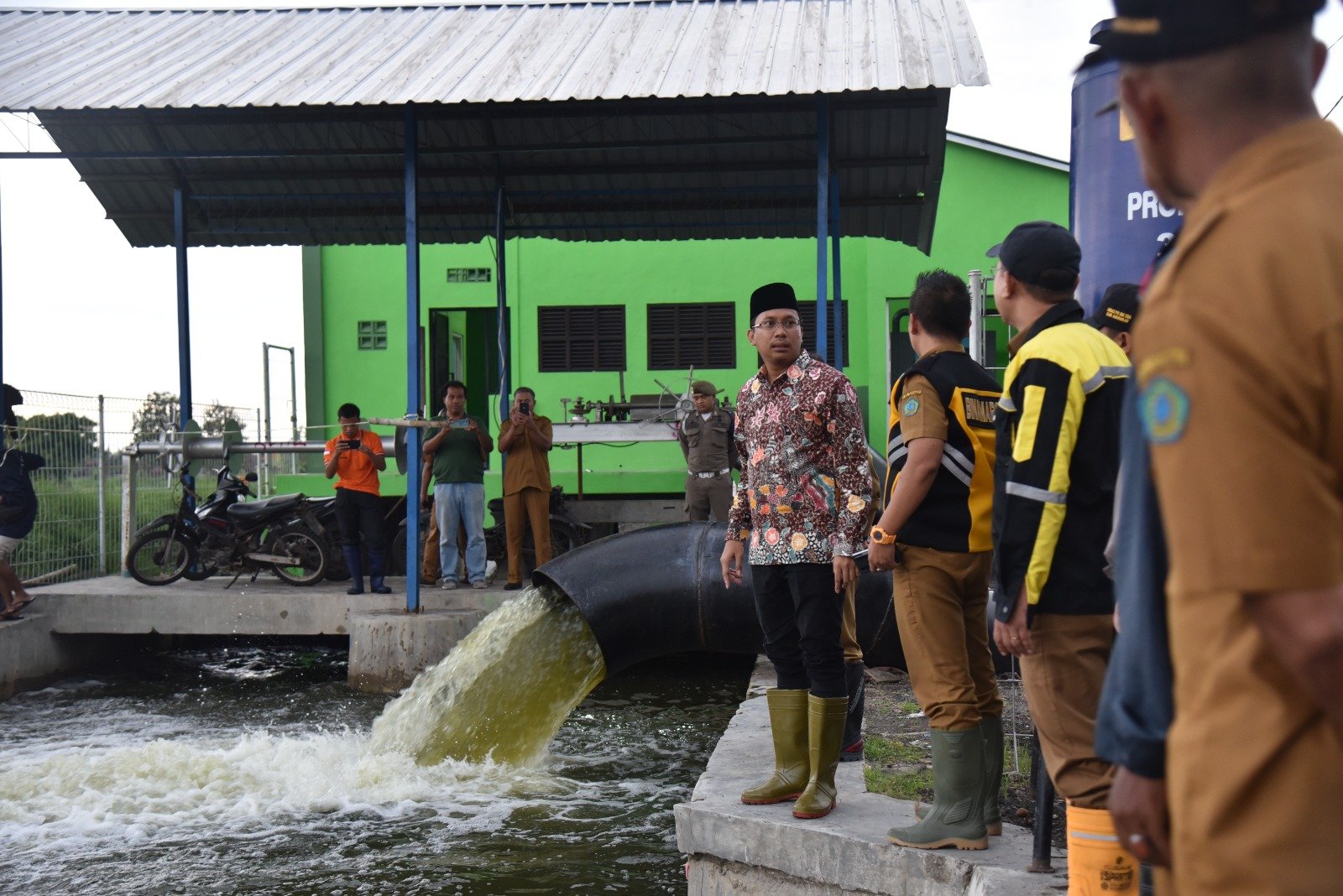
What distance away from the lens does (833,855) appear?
3969 mm

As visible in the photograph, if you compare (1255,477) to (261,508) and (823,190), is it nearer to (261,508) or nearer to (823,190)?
(823,190)

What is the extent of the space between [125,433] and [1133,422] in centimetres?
1260

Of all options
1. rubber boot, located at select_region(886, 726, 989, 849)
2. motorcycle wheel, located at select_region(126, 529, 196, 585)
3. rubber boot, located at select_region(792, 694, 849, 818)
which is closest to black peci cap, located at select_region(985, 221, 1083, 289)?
rubber boot, located at select_region(886, 726, 989, 849)

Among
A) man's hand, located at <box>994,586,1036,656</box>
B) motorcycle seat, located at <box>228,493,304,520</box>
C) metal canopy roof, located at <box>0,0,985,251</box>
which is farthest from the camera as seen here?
motorcycle seat, located at <box>228,493,304,520</box>

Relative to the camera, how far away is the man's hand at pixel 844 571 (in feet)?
13.9

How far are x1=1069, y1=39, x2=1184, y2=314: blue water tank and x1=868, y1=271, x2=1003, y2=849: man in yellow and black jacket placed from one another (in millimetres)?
1663

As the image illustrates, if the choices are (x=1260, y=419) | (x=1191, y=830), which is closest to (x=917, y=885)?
(x=1191, y=830)

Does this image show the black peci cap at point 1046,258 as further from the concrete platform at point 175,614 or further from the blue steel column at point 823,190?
the concrete platform at point 175,614

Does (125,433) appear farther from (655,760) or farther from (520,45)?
(655,760)

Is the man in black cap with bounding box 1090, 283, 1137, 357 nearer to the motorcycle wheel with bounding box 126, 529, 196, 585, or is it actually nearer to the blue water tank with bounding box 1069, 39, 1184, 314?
the blue water tank with bounding box 1069, 39, 1184, 314

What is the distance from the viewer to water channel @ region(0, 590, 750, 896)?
543cm

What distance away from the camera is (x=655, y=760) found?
7.47m

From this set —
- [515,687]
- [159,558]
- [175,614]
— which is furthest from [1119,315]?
[159,558]

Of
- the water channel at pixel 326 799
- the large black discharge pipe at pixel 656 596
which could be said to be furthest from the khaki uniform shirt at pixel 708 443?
the large black discharge pipe at pixel 656 596
